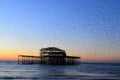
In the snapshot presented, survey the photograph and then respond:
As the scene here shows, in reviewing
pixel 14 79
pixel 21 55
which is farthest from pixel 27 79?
pixel 21 55

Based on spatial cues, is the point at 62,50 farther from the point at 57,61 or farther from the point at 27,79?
the point at 27,79

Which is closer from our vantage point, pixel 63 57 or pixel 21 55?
pixel 63 57

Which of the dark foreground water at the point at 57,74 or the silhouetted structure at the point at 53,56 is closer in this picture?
the dark foreground water at the point at 57,74

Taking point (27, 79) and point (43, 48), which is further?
point (43, 48)

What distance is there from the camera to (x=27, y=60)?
6216 inches

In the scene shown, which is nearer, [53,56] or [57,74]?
[57,74]

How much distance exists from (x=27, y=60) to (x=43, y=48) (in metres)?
21.1

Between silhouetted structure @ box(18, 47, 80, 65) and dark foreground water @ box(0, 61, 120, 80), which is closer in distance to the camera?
dark foreground water @ box(0, 61, 120, 80)

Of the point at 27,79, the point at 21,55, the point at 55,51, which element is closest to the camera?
the point at 27,79

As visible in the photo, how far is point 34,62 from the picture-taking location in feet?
514

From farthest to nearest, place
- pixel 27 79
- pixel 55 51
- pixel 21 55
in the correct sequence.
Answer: pixel 21 55, pixel 55 51, pixel 27 79

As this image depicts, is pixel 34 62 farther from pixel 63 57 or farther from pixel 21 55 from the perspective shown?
pixel 63 57

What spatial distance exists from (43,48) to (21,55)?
653 inches

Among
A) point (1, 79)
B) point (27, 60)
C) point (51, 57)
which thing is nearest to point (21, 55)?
point (27, 60)
